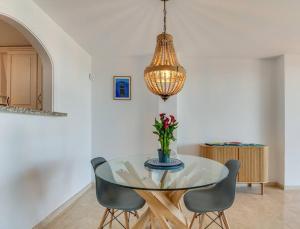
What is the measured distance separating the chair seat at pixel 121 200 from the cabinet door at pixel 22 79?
233 centimetres

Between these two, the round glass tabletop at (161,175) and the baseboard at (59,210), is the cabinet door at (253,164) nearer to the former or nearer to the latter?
the round glass tabletop at (161,175)

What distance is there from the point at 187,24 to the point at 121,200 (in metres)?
2.11

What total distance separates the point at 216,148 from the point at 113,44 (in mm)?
2334

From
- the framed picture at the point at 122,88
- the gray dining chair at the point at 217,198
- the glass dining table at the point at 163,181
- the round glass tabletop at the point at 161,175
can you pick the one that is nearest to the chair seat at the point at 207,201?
the gray dining chair at the point at 217,198

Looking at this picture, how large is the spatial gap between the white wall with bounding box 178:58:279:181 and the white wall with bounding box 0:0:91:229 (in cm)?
179

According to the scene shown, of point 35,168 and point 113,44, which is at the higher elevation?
point 113,44

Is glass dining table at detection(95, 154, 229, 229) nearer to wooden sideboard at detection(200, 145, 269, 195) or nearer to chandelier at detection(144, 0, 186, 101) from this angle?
chandelier at detection(144, 0, 186, 101)

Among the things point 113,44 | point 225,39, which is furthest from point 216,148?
point 113,44

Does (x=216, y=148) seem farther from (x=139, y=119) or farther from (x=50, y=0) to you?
(x=50, y=0)

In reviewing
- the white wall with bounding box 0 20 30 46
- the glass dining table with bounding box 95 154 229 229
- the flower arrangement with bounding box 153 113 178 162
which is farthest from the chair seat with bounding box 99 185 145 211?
the white wall with bounding box 0 20 30 46

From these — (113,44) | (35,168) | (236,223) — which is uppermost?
(113,44)

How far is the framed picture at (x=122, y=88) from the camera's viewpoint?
4.11m

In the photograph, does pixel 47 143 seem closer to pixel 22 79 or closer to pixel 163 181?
pixel 163 181

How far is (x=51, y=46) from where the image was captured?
273 centimetres
